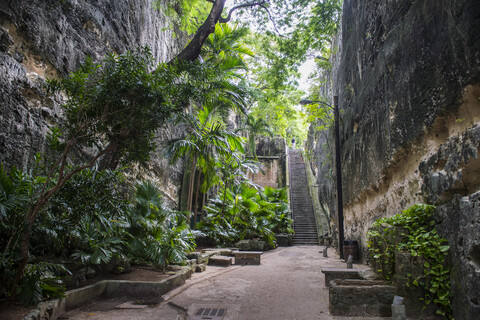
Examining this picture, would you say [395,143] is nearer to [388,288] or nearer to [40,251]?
[388,288]

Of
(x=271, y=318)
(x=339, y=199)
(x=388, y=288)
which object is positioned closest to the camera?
(x=388, y=288)

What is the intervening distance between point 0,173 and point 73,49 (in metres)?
3.72

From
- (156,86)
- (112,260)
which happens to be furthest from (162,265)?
(156,86)

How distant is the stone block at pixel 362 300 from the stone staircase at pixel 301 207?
12803 millimetres

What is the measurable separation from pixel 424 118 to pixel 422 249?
1820mm

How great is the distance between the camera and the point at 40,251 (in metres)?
4.40

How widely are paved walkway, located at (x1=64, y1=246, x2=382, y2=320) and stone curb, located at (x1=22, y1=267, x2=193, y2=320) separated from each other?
0.44 feet

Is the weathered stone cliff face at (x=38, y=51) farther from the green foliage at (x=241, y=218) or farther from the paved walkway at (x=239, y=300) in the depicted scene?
the green foliage at (x=241, y=218)

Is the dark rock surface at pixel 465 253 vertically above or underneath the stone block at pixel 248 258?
above

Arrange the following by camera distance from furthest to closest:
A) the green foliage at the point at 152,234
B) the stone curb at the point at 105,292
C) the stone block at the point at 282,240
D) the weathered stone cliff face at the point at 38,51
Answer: the stone block at the point at 282,240
the green foliage at the point at 152,234
the weathered stone cliff face at the point at 38,51
the stone curb at the point at 105,292

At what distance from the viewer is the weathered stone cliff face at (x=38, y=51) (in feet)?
15.7

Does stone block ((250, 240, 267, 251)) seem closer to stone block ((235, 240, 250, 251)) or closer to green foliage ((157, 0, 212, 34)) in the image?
stone block ((235, 240, 250, 251))

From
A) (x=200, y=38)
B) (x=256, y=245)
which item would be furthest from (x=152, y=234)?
(x=256, y=245)

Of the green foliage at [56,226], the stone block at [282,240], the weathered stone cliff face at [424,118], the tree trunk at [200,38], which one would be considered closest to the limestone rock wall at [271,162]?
the stone block at [282,240]
